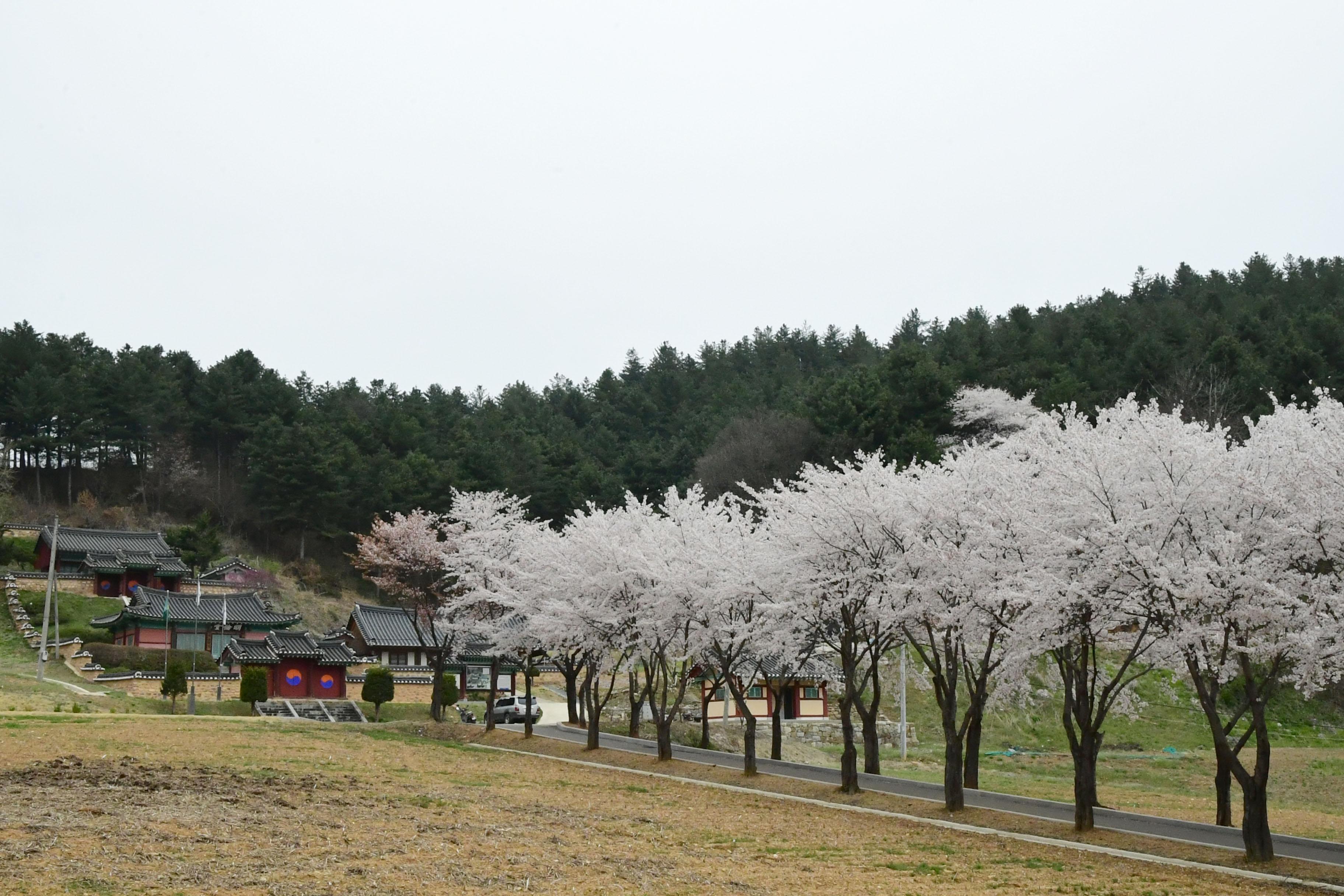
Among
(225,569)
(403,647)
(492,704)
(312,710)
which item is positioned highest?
(225,569)

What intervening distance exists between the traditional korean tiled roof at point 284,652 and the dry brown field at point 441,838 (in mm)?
24673

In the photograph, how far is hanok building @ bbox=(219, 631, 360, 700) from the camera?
Answer: 50.3 meters

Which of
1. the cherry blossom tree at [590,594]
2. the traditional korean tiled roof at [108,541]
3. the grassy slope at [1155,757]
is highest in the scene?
the traditional korean tiled roof at [108,541]

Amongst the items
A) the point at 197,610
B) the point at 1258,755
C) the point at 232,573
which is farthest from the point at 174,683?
the point at 1258,755

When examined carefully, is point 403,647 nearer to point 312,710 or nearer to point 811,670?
point 312,710

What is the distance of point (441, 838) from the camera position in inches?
587

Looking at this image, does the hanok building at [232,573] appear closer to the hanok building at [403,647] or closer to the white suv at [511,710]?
the hanok building at [403,647]

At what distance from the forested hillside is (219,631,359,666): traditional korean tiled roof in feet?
68.7

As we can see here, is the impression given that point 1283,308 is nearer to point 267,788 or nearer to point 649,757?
point 649,757

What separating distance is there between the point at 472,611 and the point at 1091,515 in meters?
26.9

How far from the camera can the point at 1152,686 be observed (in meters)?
48.0

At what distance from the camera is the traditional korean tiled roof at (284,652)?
50125 mm

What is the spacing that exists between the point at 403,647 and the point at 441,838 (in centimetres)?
4802

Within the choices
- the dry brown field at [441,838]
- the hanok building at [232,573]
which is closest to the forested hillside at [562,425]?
the hanok building at [232,573]
